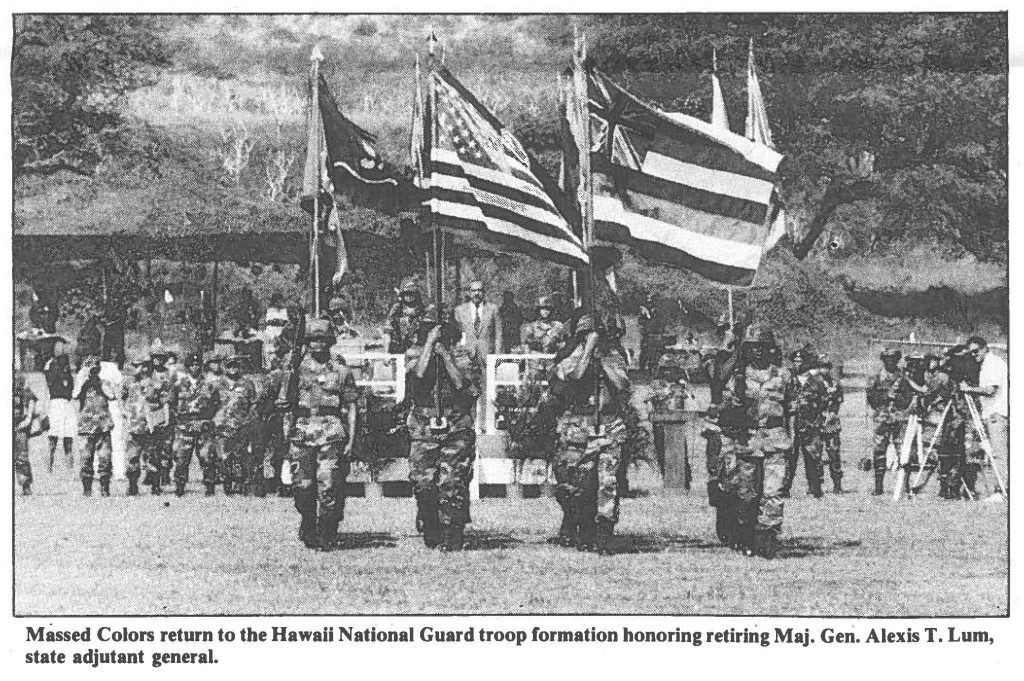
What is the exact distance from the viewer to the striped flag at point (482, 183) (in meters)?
9.07

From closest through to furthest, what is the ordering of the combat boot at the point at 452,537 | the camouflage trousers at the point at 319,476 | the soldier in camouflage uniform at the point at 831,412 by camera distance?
1. the camouflage trousers at the point at 319,476
2. the combat boot at the point at 452,537
3. the soldier in camouflage uniform at the point at 831,412

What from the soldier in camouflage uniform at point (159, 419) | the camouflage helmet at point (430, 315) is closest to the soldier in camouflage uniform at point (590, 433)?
the camouflage helmet at point (430, 315)

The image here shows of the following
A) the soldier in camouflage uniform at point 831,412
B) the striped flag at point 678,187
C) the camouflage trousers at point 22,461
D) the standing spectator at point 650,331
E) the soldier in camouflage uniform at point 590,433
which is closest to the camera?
the soldier in camouflage uniform at point 590,433

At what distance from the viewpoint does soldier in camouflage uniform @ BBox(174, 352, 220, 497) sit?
9422 millimetres

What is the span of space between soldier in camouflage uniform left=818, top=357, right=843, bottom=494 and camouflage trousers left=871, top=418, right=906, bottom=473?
217 mm

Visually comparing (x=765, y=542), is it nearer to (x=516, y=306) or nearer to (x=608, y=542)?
(x=608, y=542)

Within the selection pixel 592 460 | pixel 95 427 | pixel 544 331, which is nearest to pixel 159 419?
pixel 95 427

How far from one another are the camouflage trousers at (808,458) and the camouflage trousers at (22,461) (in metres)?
4.79

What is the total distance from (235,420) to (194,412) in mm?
285

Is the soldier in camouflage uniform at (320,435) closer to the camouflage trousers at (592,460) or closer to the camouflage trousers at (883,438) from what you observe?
the camouflage trousers at (592,460)

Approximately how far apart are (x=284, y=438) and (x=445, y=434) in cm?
110

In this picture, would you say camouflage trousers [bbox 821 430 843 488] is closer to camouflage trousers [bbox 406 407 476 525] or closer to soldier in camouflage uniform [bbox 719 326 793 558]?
soldier in camouflage uniform [bbox 719 326 793 558]
